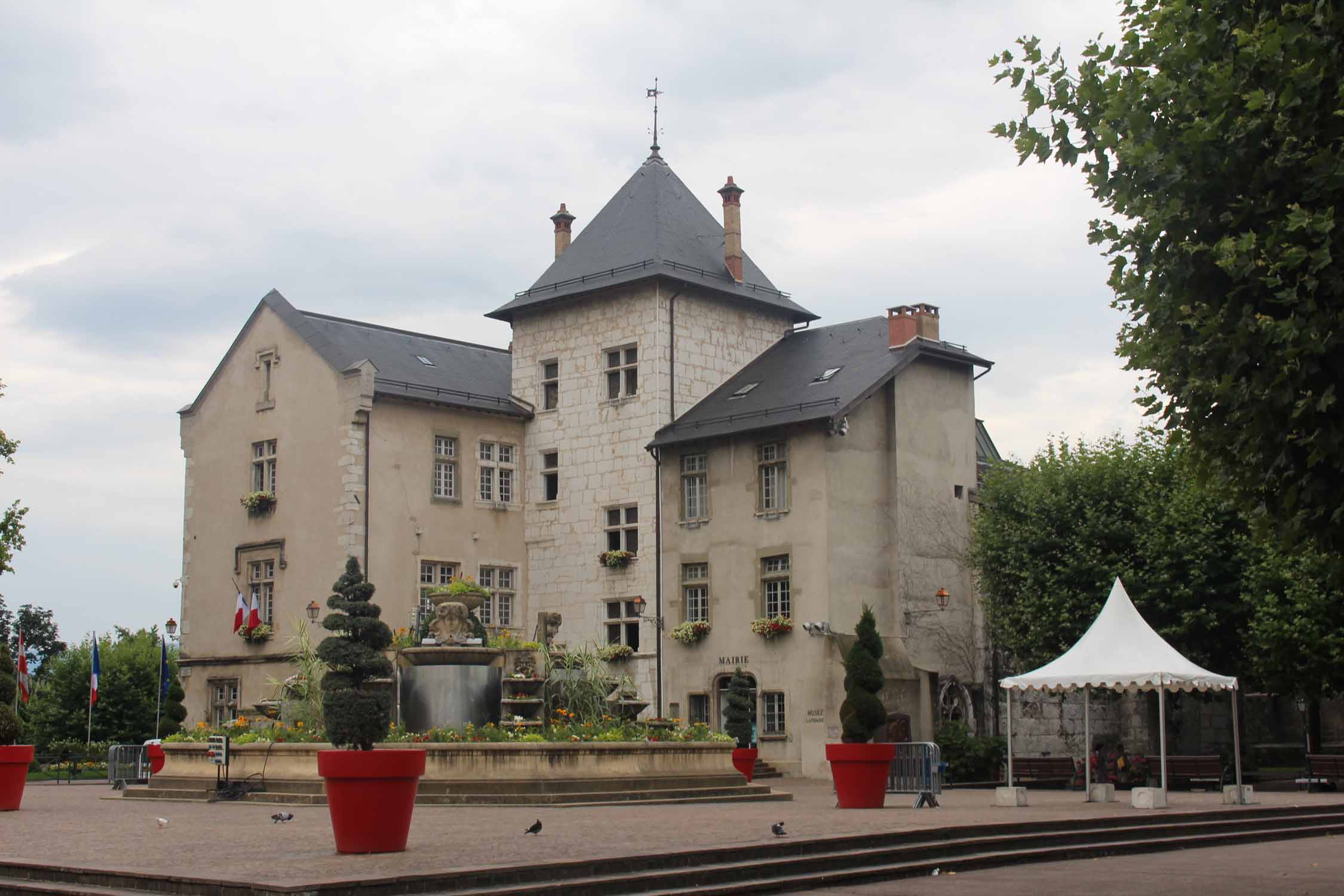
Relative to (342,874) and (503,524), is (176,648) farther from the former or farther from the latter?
(342,874)

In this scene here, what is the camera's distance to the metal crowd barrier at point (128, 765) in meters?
31.4

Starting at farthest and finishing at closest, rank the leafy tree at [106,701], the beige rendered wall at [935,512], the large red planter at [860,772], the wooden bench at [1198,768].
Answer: the leafy tree at [106,701]
the beige rendered wall at [935,512]
the wooden bench at [1198,768]
the large red planter at [860,772]

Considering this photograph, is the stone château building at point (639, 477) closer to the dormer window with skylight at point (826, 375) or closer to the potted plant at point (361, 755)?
the dormer window with skylight at point (826, 375)

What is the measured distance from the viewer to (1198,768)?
29.0 meters

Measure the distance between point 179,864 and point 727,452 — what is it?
82.0ft

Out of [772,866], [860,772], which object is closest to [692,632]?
[860,772]

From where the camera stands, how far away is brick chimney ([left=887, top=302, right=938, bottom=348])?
3741cm

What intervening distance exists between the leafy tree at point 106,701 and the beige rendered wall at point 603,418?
26.7m

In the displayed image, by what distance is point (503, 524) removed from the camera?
40.3 m

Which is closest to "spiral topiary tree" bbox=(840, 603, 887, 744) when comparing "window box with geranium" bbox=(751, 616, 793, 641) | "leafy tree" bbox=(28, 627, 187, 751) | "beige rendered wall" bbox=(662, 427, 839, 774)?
"beige rendered wall" bbox=(662, 427, 839, 774)

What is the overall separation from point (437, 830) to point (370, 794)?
3477 millimetres

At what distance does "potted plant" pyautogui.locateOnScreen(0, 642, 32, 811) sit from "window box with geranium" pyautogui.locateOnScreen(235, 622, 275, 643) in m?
14.9

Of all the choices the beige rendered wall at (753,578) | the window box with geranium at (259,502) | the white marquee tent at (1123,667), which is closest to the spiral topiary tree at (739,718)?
the beige rendered wall at (753,578)

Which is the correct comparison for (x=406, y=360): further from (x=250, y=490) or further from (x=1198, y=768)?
(x=1198, y=768)
